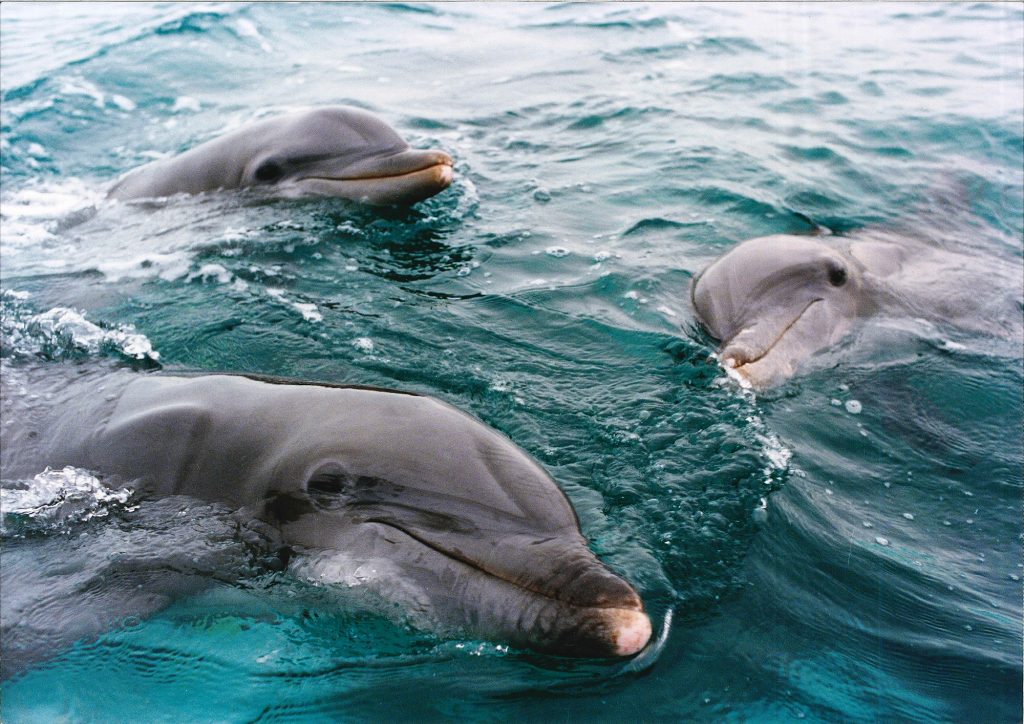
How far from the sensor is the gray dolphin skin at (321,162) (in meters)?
9.36

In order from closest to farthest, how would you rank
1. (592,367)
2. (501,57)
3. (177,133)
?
(592,367) < (177,133) < (501,57)

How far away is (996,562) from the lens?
509cm

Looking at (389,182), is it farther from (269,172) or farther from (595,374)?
(595,374)

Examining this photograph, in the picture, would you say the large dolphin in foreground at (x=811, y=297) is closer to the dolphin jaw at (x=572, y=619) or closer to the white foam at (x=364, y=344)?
the white foam at (x=364, y=344)

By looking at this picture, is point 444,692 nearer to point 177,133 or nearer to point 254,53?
point 177,133

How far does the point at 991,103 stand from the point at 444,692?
17330mm

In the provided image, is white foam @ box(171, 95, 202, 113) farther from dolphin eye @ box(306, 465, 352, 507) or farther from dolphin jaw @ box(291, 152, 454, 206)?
dolphin eye @ box(306, 465, 352, 507)

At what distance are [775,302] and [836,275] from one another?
84 centimetres

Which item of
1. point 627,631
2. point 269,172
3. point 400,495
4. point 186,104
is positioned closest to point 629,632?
point 627,631

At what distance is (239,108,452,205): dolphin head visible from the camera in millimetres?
9328

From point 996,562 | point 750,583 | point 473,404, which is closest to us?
point 750,583

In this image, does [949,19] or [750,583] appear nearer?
[750,583]

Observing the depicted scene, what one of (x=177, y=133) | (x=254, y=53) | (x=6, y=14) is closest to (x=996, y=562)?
(x=177, y=133)

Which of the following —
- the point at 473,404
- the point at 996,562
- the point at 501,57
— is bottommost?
the point at 996,562
